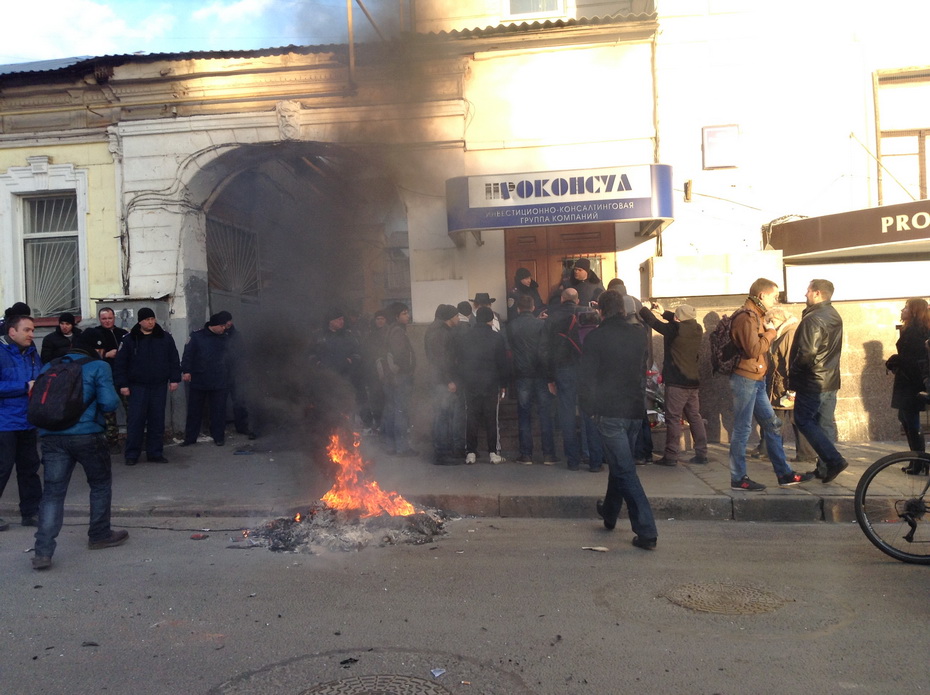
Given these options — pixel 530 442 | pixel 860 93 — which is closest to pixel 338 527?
pixel 530 442

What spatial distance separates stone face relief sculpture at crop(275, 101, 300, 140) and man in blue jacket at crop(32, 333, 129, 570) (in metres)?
5.01

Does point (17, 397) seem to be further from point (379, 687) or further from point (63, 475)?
point (379, 687)

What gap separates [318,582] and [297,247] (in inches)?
327

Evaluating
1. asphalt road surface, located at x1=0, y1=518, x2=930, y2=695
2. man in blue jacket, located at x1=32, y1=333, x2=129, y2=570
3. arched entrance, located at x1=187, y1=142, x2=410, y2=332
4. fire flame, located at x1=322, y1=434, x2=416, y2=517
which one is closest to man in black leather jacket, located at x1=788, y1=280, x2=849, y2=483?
asphalt road surface, located at x1=0, y1=518, x2=930, y2=695

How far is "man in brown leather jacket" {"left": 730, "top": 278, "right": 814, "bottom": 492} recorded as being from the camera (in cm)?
622

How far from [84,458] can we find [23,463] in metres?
1.39

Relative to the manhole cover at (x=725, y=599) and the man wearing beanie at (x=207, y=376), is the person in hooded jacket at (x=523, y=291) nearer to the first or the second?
the man wearing beanie at (x=207, y=376)

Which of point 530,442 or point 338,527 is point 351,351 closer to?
point 530,442

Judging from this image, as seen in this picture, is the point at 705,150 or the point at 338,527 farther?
the point at 705,150

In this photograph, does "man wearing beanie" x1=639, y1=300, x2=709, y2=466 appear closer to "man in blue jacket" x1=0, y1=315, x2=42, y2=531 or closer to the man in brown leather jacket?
the man in brown leather jacket

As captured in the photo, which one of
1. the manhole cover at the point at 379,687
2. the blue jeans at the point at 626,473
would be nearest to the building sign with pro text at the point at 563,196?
the blue jeans at the point at 626,473

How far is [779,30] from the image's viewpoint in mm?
9070

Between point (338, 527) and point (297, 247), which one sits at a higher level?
point (297, 247)

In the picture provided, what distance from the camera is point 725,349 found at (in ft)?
22.1
